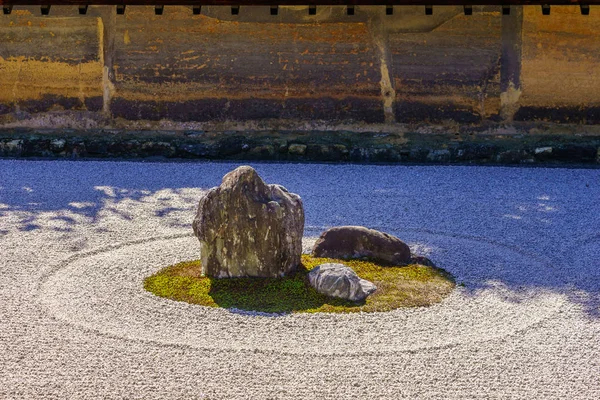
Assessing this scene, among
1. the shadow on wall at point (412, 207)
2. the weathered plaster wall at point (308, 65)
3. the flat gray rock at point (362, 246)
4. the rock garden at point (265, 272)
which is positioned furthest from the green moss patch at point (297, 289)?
the weathered plaster wall at point (308, 65)

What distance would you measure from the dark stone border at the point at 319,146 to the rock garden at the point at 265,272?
4.27 metres

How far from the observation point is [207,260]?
6062 millimetres

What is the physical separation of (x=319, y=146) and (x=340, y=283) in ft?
16.1

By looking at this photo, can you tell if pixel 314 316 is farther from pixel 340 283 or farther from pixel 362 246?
pixel 362 246

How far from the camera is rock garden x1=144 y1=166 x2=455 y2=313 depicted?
5.68 meters

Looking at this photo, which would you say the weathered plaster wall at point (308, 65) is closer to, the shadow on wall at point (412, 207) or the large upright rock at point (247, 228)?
the shadow on wall at point (412, 207)

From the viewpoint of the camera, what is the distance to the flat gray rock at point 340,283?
567cm

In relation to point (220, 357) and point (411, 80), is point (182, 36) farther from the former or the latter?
point (220, 357)

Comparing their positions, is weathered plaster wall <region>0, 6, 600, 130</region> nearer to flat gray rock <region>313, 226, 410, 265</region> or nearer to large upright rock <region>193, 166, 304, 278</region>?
flat gray rock <region>313, 226, 410, 265</region>

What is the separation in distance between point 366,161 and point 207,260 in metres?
4.66

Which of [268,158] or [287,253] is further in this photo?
[268,158]

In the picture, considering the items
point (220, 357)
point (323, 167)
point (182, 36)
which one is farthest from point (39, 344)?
point (182, 36)

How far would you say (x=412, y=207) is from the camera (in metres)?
8.23

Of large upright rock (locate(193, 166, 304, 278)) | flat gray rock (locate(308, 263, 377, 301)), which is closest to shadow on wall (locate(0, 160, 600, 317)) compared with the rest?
flat gray rock (locate(308, 263, 377, 301))
